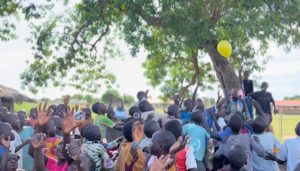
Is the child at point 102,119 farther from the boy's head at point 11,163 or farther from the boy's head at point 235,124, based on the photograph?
the boy's head at point 11,163

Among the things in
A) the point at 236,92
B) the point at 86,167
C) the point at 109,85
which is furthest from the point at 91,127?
the point at 109,85

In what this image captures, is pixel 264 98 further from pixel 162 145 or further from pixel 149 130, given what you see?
pixel 162 145

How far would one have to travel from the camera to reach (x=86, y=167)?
615 cm

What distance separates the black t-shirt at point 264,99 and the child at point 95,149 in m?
7.01

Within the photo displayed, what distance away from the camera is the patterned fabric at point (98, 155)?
276 inches

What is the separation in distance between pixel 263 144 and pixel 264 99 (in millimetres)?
5726

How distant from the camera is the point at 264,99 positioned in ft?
45.2

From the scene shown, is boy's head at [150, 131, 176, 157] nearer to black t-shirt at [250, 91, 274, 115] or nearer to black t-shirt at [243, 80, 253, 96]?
black t-shirt at [250, 91, 274, 115]

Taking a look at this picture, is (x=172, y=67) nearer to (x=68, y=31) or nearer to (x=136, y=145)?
(x=68, y=31)

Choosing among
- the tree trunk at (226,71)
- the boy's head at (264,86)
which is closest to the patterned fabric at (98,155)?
the boy's head at (264,86)

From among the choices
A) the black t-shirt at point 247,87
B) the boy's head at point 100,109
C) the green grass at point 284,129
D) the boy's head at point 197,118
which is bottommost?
the green grass at point 284,129

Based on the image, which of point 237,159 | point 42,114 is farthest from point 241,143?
point 42,114

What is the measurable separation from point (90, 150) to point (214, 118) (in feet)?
13.6

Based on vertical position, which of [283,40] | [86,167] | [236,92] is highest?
[283,40]
